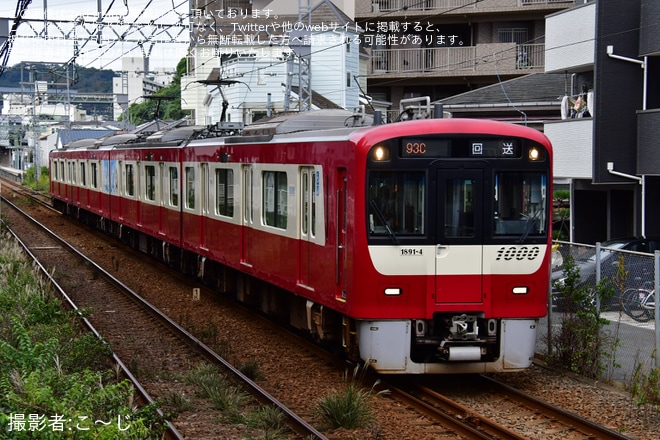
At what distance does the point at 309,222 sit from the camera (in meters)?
10.7

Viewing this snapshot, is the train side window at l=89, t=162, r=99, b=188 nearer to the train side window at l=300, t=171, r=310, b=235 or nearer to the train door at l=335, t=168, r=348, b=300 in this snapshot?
the train side window at l=300, t=171, r=310, b=235

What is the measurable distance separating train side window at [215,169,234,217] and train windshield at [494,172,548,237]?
5.45 m

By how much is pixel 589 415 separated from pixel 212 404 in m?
3.32

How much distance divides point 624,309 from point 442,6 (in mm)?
27914

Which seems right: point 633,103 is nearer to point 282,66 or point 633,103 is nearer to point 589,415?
point 589,415

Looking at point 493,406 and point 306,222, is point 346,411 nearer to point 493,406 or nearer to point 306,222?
point 493,406

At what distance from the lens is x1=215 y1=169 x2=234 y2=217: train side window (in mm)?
14203

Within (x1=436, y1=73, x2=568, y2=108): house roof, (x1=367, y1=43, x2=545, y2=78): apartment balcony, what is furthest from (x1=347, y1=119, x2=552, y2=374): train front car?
(x1=367, y1=43, x2=545, y2=78): apartment balcony

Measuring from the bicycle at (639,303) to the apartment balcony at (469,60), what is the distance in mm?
26125

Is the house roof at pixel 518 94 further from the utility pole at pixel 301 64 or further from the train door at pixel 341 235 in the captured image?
the train door at pixel 341 235

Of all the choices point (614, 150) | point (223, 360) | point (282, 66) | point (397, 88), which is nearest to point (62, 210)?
point (282, 66)

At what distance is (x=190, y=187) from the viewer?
17.0 metres

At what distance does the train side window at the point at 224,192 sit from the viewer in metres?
14.2

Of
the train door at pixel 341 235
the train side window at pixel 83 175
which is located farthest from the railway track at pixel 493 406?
the train side window at pixel 83 175
